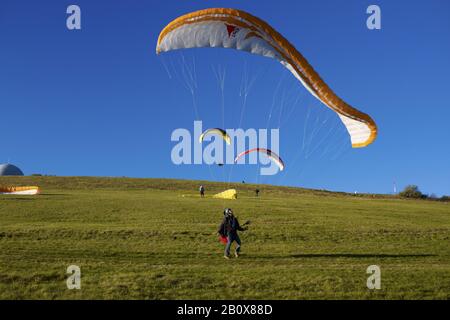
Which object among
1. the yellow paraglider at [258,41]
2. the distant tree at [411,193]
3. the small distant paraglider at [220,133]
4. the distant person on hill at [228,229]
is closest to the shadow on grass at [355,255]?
the distant person on hill at [228,229]

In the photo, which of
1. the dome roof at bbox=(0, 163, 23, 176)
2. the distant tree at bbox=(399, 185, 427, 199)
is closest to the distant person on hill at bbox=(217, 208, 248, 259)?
the distant tree at bbox=(399, 185, 427, 199)

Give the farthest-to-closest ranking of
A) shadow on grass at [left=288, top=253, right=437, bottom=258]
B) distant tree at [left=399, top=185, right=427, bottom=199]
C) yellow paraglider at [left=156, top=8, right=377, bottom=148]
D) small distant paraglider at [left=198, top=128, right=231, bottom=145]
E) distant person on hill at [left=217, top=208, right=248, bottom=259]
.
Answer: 1. distant tree at [left=399, top=185, right=427, bottom=199]
2. small distant paraglider at [left=198, top=128, right=231, bottom=145]
3. shadow on grass at [left=288, top=253, right=437, bottom=258]
4. yellow paraglider at [left=156, top=8, right=377, bottom=148]
5. distant person on hill at [left=217, top=208, right=248, bottom=259]

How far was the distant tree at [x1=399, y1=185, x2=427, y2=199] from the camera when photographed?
86.1 metres

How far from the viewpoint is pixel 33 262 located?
1641cm

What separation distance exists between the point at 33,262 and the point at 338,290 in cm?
1126

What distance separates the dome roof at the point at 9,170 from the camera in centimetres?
11341

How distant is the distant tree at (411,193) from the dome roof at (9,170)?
96.3 meters

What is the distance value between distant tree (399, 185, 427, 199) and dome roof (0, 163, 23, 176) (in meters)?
96.3

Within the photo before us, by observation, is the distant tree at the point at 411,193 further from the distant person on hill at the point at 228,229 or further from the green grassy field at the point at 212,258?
the distant person on hill at the point at 228,229

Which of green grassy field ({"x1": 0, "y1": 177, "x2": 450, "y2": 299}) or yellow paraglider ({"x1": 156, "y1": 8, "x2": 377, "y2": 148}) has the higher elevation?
yellow paraglider ({"x1": 156, "y1": 8, "x2": 377, "y2": 148})

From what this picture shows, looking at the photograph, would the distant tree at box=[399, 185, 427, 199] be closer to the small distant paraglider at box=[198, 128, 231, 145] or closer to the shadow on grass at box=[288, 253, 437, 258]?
the small distant paraglider at box=[198, 128, 231, 145]

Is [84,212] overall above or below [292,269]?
above
